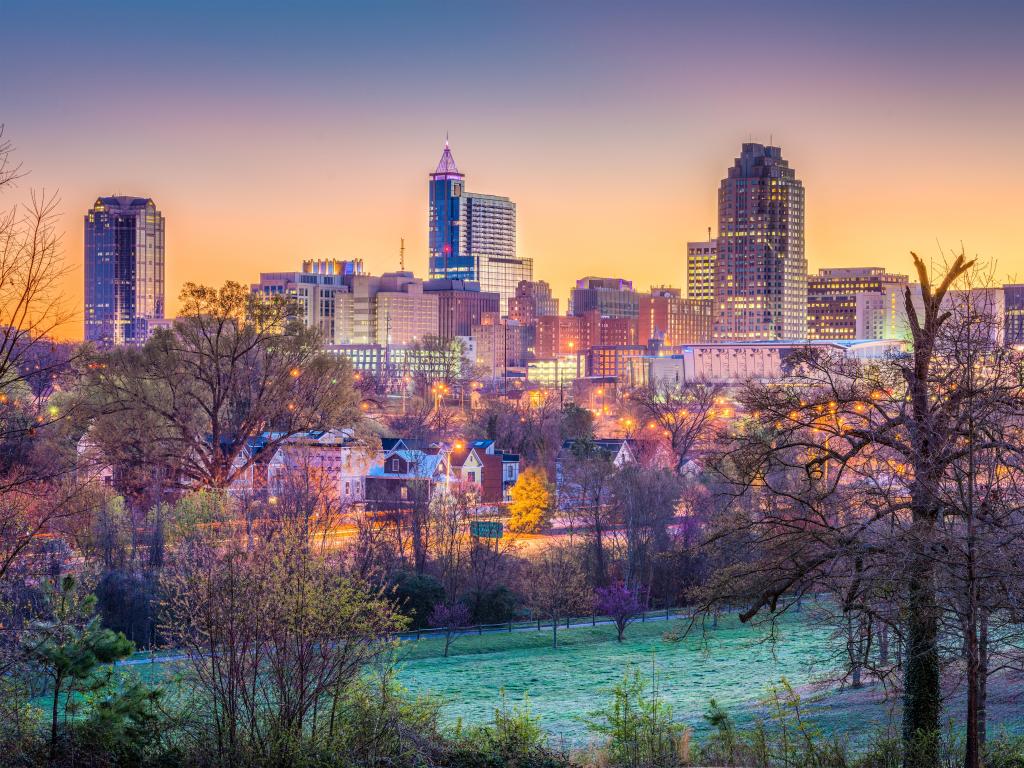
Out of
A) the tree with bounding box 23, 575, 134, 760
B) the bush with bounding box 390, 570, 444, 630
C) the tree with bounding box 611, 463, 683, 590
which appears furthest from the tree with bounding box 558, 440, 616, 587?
the tree with bounding box 23, 575, 134, 760

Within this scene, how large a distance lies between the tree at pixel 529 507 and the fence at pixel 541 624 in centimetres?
1129

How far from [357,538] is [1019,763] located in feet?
109

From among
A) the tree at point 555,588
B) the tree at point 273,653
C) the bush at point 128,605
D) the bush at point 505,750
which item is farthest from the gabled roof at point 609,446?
the tree at point 273,653

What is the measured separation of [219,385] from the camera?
47.8 meters

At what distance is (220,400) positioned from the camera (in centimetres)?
4762

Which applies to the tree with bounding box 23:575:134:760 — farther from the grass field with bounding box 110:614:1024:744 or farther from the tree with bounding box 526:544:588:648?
the tree with bounding box 526:544:588:648

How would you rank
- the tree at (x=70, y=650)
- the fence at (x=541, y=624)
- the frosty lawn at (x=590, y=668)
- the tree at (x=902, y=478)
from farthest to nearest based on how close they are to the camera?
the fence at (x=541, y=624) → the frosty lawn at (x=590, y=668) → the tree at (x=70, y=650) → the tree at (x=902, y=478)

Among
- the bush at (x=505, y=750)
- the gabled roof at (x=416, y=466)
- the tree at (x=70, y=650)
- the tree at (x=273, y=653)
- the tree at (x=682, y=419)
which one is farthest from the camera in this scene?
the tree at (x=682, y=419)

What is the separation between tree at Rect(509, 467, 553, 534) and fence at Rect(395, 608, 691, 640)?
11.3 meters

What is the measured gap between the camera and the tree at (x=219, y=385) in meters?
47.5

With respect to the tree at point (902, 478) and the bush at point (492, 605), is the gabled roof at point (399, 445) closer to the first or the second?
the bush at point (492, 605)

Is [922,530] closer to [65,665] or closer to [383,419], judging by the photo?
[65,665]

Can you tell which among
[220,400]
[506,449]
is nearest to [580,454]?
[506,449]

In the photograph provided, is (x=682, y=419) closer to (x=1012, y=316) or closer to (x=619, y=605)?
(x=619, y=605)
